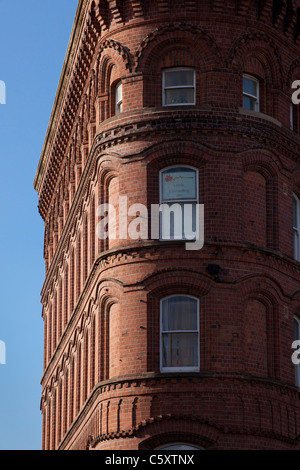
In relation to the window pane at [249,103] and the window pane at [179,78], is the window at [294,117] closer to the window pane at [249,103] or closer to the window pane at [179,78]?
the window pane at [249,103]

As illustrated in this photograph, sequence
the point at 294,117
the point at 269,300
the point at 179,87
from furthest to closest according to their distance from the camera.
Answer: the point at 294,117
the point at 179,87
the point at 269,300

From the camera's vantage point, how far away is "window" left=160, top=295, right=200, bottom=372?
44.6 meters

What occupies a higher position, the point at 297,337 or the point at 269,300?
the point at 269,300

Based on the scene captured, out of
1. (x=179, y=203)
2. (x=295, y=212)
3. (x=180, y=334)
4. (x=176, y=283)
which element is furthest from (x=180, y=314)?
(x=295, y=212)

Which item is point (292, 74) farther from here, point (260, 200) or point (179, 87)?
point (260, 200)

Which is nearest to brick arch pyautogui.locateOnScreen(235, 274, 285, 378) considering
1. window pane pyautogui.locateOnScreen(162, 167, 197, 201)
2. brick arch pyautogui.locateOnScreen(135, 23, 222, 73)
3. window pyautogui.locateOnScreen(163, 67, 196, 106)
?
window pane pyautogui.locateOnScreen(162, 167, 197, 201)

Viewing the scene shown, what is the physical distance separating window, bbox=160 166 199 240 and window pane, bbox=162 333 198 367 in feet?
10.4

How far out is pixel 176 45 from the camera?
156 ft

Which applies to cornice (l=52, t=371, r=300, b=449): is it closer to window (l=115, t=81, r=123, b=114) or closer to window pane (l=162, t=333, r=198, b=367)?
window pane (l=162, t=333, r=198, b=367)

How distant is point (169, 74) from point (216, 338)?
9.24 meters

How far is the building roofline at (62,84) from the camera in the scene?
175 ft

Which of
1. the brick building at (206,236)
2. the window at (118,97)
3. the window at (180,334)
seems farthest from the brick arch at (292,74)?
the window at (180,334)

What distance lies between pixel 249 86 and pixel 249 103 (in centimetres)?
67

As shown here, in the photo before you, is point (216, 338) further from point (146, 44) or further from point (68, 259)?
point (68, 259)
